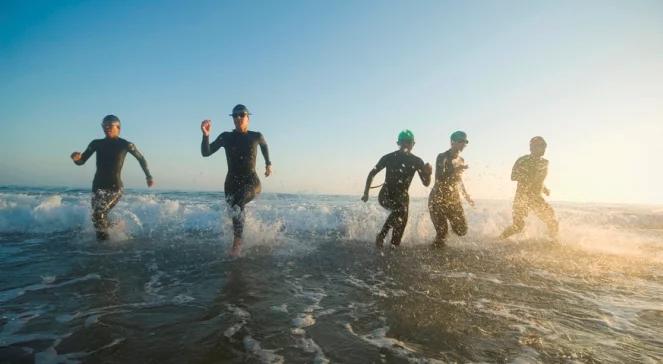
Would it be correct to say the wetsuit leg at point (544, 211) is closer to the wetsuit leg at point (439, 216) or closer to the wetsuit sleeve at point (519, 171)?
the wetsuit sleeve at point (519, 171)

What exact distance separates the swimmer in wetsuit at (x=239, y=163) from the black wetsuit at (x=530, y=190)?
6.11m

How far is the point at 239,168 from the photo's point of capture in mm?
6062

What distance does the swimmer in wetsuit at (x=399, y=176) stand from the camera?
6820 millimetres

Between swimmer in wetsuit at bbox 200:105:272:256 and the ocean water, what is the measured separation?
30.4 inches

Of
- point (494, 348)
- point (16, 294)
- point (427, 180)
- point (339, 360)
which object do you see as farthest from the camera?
point (427, 180)

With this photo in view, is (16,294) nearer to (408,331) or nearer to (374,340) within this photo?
(374,340)

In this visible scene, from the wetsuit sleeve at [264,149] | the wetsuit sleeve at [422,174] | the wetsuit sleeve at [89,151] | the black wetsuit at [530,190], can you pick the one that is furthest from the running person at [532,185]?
the wetsuit sleeve at [89,151]

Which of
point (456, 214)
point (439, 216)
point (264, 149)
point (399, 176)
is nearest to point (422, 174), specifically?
point (399, 176)

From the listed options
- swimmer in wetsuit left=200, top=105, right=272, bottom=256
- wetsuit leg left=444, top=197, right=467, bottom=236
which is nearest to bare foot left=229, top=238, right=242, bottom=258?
swimmer in wetsuit left=200, top=105, right=272, bottom=256

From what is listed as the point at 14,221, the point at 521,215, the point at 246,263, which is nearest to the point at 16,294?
the point at 246,263

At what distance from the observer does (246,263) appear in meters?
5.41

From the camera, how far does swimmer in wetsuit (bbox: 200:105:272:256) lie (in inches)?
233

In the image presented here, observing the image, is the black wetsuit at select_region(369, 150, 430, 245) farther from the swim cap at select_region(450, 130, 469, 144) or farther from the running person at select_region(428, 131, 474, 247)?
the swim cap at select_region(450, 130, 469, 144)

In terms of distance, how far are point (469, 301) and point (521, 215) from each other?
5.58 metres
